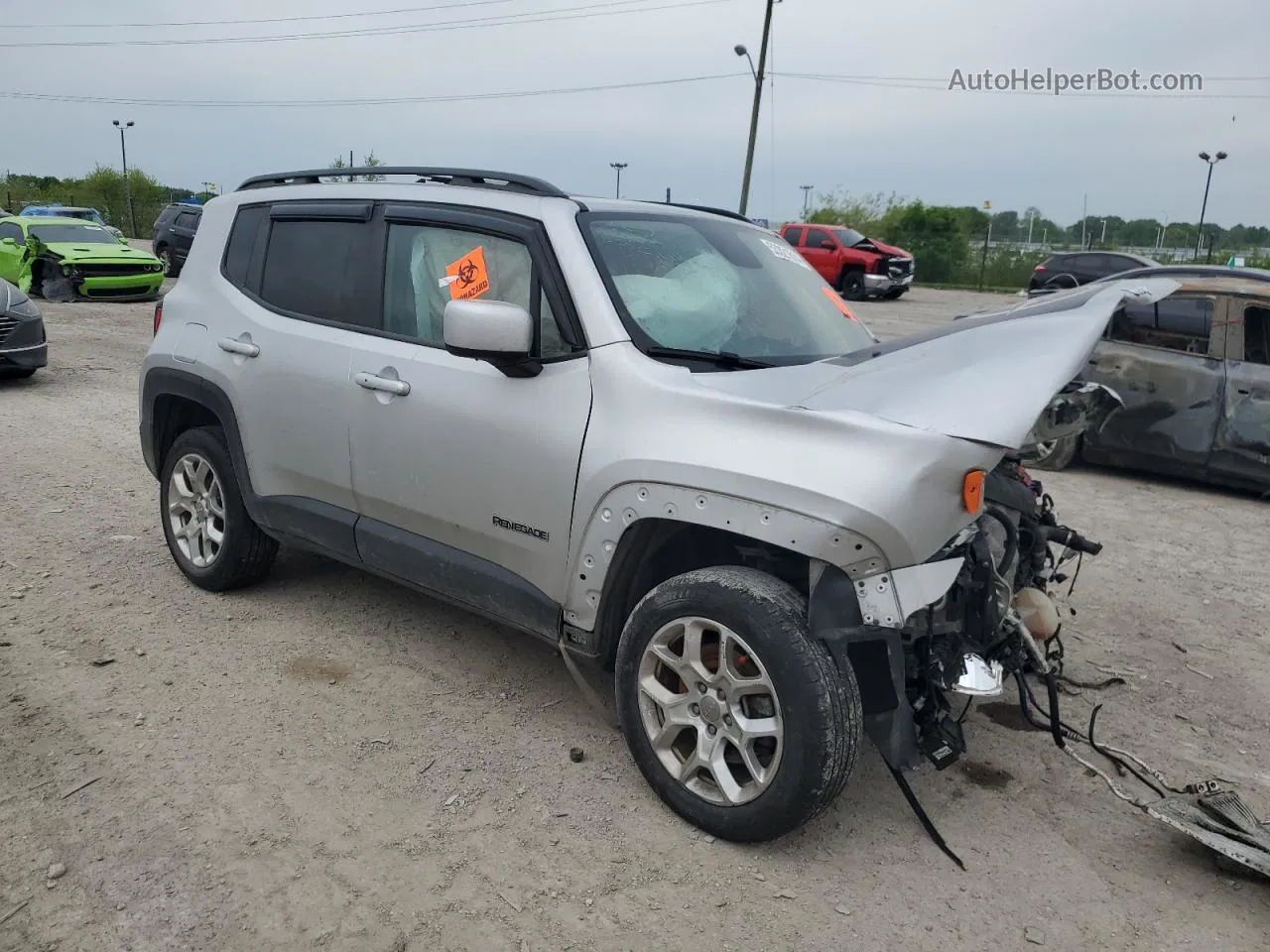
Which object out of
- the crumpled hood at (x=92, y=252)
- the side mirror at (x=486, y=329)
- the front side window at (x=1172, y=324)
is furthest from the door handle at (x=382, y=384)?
the crumpled hood at (x=92, y=252)

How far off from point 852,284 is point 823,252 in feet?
3.69

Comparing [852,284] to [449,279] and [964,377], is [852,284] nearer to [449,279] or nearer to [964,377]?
[449,279]

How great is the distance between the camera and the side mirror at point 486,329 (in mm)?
3246

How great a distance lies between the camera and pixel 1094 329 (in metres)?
3.20

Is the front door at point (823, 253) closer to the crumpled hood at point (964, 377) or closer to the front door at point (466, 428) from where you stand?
the front door at point (466, 428)

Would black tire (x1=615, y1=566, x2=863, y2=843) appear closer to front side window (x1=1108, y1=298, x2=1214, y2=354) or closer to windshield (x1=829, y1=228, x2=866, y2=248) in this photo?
front side window (x1=1108, y1=298, x2=1214, y2=354)

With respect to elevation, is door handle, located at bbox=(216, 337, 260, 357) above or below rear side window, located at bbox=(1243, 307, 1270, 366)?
below

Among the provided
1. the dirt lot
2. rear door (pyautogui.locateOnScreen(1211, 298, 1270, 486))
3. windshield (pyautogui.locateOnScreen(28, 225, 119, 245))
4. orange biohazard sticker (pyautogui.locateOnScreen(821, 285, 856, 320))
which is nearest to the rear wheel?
windshield (pyautogui.locateOnScreen(28, 225, 119, 245))

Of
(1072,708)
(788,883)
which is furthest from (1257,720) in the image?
(788,883)

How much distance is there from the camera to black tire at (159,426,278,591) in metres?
4.78

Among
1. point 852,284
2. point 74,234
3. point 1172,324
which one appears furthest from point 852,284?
point 1172,324

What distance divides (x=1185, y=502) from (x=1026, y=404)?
5708 mm

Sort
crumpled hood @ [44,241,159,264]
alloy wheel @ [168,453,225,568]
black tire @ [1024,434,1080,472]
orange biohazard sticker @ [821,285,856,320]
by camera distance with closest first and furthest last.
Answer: orange biohazard sticker @ [821,285,856,320] → alloy wheel @ [168,453,225,568] → black tire @ [1024,434,1080,472] → crumpled hood @ [44,241,159,264]

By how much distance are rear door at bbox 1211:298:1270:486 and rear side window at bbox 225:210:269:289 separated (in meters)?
6.91
